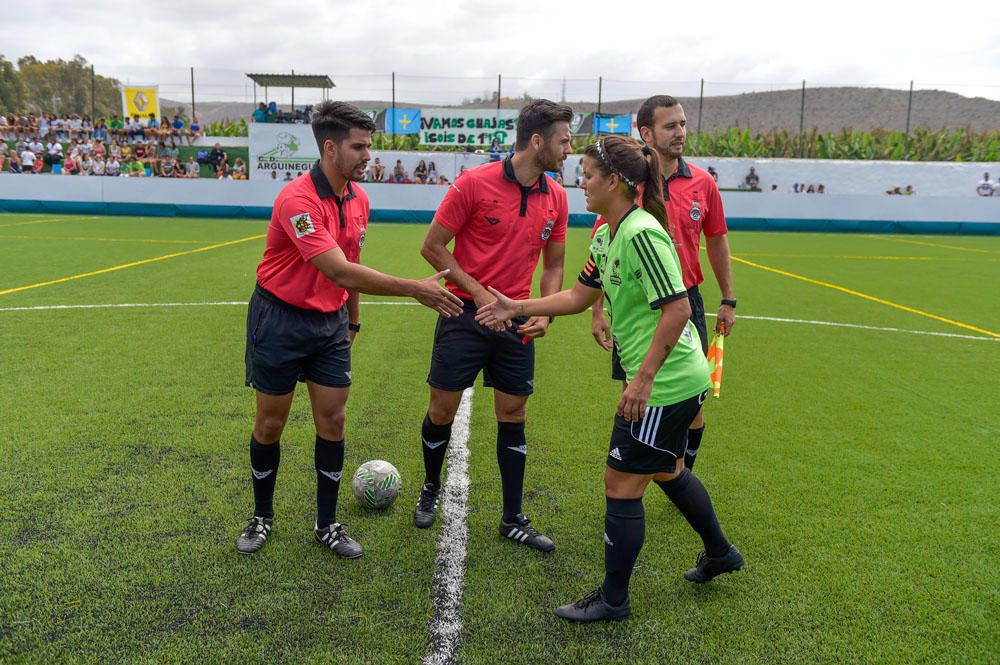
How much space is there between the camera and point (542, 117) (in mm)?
3891

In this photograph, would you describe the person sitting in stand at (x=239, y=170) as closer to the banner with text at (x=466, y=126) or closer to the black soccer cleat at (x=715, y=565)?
the banner with text at (x=466, y=126)

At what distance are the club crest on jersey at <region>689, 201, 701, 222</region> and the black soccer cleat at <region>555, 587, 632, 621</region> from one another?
2.29 m

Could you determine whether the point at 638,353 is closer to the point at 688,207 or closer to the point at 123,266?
the point at 688,207

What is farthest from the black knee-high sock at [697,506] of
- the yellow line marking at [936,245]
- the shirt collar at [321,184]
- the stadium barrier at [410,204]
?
the stadium barrier at [410,204]

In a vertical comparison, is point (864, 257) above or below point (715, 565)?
above

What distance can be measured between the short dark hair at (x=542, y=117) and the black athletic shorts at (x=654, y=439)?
161cm

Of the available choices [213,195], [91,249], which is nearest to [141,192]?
[213,195]

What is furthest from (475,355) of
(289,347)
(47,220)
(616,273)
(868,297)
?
(47,220)

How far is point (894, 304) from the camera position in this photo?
12.2 metres

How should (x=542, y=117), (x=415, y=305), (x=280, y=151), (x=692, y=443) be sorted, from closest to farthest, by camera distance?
(x=542, y=117) < (x=692, y=443) < (x=415, y=305) < (x=280, y=151)

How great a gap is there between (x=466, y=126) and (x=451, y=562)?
104 feet

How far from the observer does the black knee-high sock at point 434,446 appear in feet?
14.5

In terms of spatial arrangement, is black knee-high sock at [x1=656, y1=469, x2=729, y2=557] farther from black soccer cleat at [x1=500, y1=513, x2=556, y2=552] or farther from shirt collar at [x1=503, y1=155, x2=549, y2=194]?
shirt collar at [x1=503, y1=155, x2=549, y2=194]

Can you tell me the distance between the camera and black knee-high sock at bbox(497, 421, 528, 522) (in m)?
4.24
